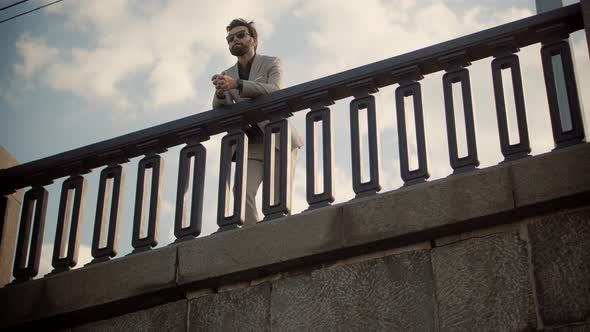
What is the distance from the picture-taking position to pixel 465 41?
20.7ft

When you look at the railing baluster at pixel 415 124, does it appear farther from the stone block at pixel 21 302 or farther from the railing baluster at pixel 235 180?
the stone block at pixel 21 302

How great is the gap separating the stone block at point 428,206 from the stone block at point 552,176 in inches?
3.2

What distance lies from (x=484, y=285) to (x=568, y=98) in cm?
122

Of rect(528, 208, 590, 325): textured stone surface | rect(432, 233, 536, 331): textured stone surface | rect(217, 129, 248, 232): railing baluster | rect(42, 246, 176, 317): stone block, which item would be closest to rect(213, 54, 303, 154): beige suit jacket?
rect(217, 129, 248, 232): railing baluster

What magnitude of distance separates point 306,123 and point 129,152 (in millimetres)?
1429

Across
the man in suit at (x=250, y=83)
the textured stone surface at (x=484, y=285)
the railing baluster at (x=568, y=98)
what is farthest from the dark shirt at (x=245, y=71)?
the textured stone surface at (x=484, y=285)

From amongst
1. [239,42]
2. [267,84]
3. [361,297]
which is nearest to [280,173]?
[267,84]

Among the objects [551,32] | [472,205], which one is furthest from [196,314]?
[551,32]

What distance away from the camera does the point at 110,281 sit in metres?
6.79

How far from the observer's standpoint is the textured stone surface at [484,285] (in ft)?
17.8

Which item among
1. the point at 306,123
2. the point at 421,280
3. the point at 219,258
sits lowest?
the point at 421,280

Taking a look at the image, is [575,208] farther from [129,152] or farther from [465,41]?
[129,152]

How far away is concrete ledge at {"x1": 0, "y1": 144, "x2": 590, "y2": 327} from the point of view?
5605 millimetres

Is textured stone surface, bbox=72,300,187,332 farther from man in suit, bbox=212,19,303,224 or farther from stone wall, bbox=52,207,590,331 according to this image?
man in suit, bbox=212,19,303,224
